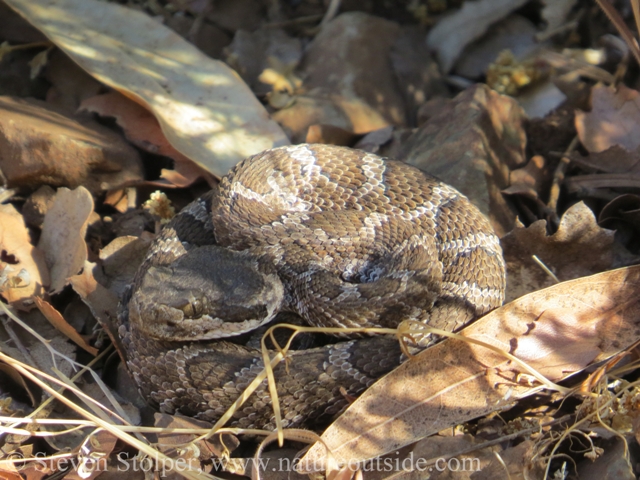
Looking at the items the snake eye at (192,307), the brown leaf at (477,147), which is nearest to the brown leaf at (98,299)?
the snake eye at (192,307)

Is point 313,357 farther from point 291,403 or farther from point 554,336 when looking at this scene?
point 554,336

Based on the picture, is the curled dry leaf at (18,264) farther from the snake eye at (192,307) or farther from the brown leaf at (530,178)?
the brown leaf at (530,178)

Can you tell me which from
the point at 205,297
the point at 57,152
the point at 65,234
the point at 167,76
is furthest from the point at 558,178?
the point at 57,152

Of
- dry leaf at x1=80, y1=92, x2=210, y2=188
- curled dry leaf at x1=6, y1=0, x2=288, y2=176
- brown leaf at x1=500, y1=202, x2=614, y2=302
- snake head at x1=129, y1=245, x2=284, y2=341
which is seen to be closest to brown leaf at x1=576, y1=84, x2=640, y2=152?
brown leaf at x1=500, y1=202, x2=614, y2=302

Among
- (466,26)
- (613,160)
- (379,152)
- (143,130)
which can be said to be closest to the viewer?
(613,160)

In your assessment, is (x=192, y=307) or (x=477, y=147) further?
(x=477, y=147)

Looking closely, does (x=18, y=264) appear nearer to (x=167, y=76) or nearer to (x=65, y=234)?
(x=65, y=234)

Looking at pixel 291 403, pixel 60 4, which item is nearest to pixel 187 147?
pixel 60 4

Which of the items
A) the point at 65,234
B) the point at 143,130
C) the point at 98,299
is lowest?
the point at 98,299

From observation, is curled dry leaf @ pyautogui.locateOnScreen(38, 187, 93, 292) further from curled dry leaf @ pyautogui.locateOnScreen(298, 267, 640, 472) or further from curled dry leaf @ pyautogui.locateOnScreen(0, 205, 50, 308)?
curled dry leaf @ pyautogui.locateOnScreen(298, 267, 640, 472)
